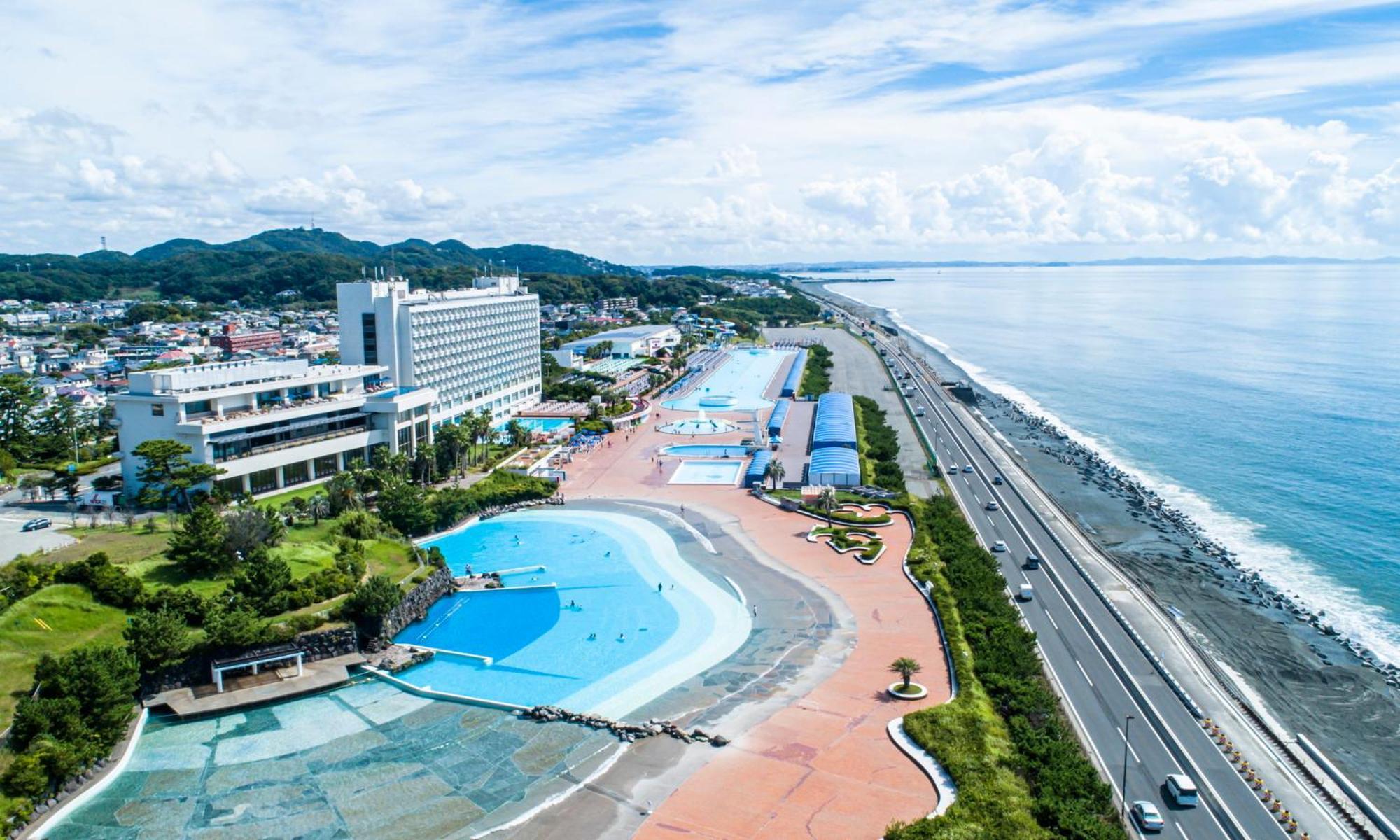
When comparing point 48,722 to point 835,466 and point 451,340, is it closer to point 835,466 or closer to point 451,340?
point 835,466

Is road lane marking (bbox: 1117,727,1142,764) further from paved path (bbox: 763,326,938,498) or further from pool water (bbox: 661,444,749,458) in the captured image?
pool water (bbox: 661,444,749,458)

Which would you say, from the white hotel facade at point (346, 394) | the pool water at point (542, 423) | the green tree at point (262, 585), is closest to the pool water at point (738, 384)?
the pool water at point (542, 423)

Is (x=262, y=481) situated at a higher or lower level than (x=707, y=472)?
higher

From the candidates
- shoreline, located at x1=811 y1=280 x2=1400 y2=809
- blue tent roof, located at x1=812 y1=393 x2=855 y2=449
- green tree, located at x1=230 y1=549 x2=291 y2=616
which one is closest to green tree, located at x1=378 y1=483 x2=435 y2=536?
green tree, located at x1=230 y1=549 x2=291 y2=616

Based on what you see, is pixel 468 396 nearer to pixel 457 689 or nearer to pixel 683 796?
pixel 457 689

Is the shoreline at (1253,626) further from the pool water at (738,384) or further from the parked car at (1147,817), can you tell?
the pool water at (738,384)

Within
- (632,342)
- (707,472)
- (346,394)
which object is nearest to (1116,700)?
(707,472)

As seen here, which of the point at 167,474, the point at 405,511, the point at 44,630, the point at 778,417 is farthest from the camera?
the point at 778,417
